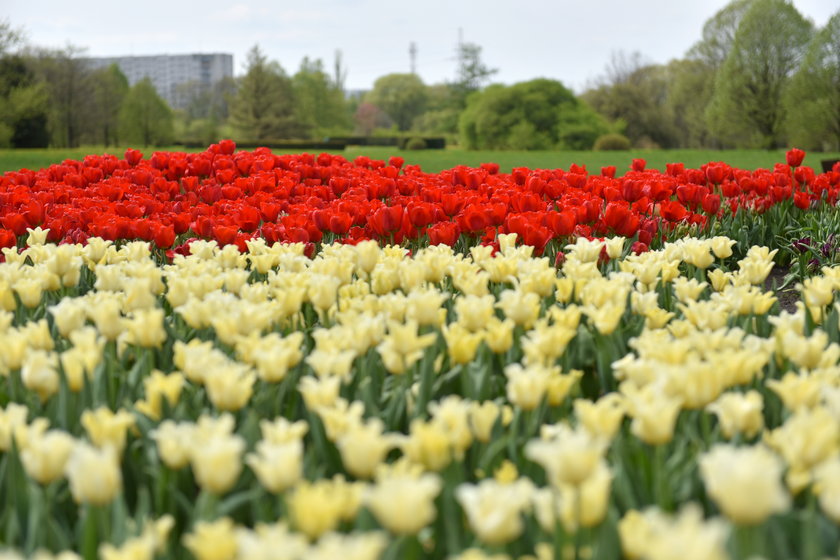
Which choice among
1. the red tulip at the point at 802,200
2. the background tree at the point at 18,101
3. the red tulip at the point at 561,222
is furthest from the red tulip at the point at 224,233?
the background tree at the point at 18,101

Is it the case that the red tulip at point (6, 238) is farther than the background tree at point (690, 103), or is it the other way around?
the background tree at point (690, 103)

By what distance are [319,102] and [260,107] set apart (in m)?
10.7

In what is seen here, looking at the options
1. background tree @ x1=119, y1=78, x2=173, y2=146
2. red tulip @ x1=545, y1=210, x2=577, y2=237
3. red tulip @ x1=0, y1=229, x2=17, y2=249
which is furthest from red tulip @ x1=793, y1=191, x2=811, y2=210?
background tree @ x1=119, y1=78, x2=173, y2=146

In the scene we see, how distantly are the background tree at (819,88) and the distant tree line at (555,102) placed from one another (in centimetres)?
4

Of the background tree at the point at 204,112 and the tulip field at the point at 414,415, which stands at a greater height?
the background tree at the point at 204,112

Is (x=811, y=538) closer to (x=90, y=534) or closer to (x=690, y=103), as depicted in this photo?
(x=90, y=534)

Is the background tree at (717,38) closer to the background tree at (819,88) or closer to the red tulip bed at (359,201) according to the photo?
the background tree at (819,88)

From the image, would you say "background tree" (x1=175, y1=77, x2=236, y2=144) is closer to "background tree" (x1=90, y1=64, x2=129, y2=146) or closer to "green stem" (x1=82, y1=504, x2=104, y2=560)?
"background tree" (x1=90, y1=64, x2=129, y2=146)

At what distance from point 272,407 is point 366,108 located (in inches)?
3705

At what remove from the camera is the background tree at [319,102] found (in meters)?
60.3

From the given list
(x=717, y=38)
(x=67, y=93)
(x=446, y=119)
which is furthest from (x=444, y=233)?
(x=446, y=119)

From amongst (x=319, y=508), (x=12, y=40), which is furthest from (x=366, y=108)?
(x=319, y=508)

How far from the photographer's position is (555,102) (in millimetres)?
39375

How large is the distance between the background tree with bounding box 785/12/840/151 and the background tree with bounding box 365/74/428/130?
54456mm
